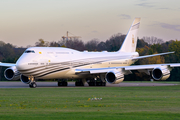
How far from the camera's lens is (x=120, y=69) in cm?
4194

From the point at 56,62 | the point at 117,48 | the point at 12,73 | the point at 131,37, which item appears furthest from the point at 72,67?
the point at 117,48

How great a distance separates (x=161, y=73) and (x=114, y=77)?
5774 mm

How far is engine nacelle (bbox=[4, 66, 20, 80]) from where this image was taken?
4562 centimetres

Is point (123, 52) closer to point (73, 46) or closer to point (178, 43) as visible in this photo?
point (178, 43)

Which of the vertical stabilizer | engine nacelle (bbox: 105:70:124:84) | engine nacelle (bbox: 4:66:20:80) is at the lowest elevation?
engine nacelle (bbox: 105:70:124:84)

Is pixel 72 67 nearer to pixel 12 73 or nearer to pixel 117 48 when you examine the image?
pixel 12 73

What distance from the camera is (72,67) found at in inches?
1730

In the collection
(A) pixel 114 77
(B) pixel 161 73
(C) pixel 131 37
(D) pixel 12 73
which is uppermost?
(C) pixel 131 37

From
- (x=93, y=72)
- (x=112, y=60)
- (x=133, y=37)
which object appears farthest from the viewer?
(x=133, y=37)

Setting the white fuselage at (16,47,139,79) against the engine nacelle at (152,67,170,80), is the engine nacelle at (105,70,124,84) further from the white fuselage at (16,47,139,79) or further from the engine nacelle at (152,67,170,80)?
the white fuselage at (16,47,139,79)

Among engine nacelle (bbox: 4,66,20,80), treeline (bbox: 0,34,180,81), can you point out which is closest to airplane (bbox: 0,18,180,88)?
engine nacelle (bbox: 4,66,20,80)

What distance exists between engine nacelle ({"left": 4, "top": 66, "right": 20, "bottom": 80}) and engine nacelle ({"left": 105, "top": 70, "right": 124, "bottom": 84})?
12.6m
